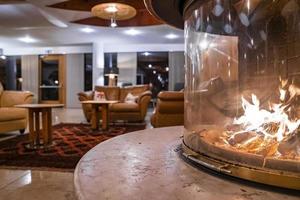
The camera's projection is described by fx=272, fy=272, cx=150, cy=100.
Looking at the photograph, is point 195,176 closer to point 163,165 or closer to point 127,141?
point 163,165

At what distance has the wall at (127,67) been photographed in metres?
10.3

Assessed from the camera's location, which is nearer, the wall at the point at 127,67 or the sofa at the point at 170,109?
the sofa at the point at 170,109

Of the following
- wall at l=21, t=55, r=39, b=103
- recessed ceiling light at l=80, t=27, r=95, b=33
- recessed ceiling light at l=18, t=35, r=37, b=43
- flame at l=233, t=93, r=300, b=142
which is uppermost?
recessed ceiling light at l=18, t=35, r=37, b=43

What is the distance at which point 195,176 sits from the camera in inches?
45.8

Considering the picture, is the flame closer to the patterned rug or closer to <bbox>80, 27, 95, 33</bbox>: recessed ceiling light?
the patterned rug

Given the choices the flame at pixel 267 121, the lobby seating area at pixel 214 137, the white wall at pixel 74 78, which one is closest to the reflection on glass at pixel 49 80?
the white wall at pixel 74 78

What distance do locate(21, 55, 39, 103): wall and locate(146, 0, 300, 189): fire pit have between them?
1060cm

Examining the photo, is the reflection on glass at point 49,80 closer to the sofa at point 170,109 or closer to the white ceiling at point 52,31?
the white ceiling at point 52,31

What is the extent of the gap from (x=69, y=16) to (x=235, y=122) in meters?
5.47

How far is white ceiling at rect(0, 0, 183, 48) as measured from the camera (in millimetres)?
5655

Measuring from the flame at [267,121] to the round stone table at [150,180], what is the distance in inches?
13.8

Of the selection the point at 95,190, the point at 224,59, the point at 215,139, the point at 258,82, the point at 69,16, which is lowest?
the point at 95,190

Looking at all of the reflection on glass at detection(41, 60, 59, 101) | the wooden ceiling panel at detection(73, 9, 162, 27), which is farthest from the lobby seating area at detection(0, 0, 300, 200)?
the reflection on glass at detection(41, 60, 59, 101)

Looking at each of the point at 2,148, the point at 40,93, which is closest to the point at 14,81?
the point at 40,93
